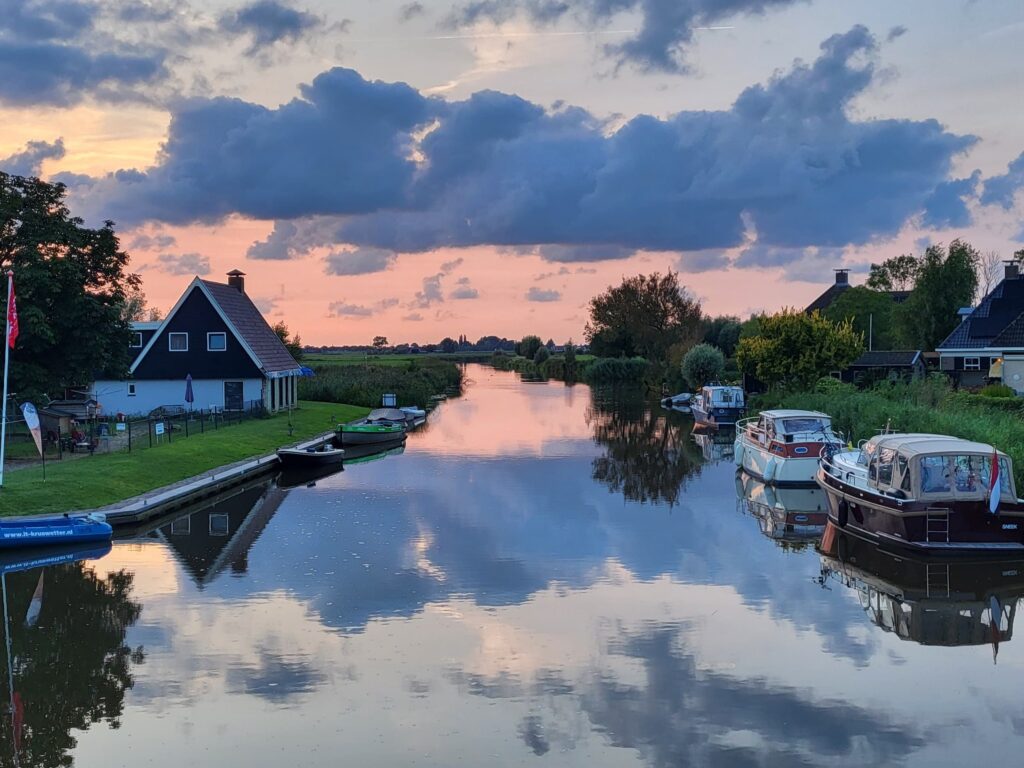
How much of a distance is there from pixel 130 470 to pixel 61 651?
16688mm

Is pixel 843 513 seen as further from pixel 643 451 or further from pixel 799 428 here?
pixel 643 451

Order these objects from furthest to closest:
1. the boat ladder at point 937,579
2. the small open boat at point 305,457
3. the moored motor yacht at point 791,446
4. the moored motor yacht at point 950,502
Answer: the small open boat at point 305,457 → the moored motor yacht at point 791,446 → the moored motor yacht at point 950,502 → the boat ladder at point 937,579

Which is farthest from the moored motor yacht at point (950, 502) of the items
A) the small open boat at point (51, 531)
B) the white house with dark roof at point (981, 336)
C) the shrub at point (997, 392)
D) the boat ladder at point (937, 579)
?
the white house with dark roof at point (981, 336)

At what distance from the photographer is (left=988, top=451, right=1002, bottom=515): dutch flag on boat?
77.4 ft

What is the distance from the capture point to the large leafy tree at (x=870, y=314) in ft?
324

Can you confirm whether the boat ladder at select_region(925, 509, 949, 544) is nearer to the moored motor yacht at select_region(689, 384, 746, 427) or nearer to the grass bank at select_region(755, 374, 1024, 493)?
the grass bank at select_region(755, 374, 1024, 493)

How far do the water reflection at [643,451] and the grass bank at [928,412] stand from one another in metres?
6.83

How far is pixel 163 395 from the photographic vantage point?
57875 millimetres

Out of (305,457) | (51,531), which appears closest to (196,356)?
(305,457)

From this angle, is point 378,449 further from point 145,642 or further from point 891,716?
point 891,716

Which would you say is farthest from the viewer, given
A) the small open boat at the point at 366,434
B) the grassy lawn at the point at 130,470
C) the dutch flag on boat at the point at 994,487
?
the small open boat at the point at 366,434

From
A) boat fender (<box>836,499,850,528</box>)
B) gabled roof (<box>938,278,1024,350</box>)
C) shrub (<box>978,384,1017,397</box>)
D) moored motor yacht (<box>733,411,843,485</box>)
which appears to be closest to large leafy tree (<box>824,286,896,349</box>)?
gabled roof (<box>938,278,1024,350</box>)

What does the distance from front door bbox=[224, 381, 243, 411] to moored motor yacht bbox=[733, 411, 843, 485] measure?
30560mm

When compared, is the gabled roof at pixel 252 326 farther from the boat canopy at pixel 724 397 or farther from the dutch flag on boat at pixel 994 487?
the dutch flag on boat at pixel 994 487
